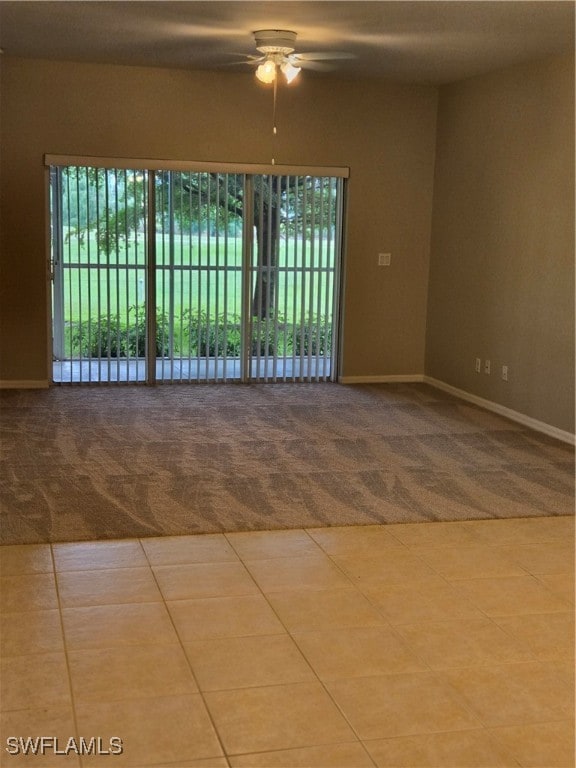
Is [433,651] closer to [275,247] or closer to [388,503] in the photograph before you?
[388,503]

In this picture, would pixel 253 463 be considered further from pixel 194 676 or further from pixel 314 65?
pixel 314 65

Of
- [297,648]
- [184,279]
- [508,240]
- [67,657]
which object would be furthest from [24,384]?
[297,648]

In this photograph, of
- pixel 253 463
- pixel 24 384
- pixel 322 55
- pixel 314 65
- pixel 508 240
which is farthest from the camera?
pixel 24 384

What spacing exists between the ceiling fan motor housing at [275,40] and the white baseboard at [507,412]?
3004 millimetres

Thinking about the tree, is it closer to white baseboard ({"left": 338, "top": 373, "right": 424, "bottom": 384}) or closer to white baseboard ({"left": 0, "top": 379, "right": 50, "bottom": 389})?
white baseboard ({"left": 338, "top": 373, "right": 424, "bottom": 384})

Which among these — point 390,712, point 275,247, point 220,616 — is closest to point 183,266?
point 275,247

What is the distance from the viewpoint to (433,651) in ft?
9.80

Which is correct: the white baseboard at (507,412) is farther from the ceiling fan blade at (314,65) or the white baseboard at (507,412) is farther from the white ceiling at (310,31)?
the ceiling fan blade at (314,65)

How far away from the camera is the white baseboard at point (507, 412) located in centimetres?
593

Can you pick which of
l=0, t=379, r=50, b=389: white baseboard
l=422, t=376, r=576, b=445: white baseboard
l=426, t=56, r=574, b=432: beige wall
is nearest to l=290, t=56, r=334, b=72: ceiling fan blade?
l=426, t=56, r=574, b=432: beige wall

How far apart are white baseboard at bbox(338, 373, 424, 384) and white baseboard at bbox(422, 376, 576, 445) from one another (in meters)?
0.08

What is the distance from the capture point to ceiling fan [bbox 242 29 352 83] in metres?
5.48

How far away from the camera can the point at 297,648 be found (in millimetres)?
2975

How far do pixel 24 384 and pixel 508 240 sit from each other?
3.99 metres
